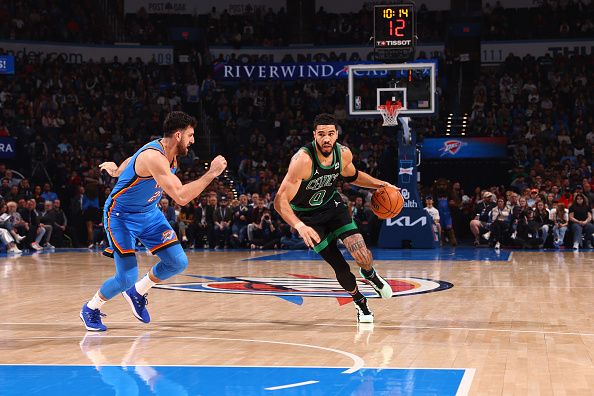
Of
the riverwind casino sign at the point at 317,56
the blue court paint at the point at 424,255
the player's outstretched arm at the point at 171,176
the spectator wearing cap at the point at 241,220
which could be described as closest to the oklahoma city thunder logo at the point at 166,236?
the player's outstretched arm at the point at 171,176

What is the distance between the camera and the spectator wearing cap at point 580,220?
1927 cm

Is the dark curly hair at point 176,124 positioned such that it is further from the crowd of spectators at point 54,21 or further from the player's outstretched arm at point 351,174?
the crowd of spectators at point 54,21

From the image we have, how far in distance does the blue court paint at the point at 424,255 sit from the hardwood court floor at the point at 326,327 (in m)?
2.75

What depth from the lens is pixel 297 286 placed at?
39.4 ft

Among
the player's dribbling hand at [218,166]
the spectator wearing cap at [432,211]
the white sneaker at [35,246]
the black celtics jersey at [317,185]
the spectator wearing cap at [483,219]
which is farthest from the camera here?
the spectator wearing cap at [432,211]

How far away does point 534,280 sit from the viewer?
42.0ft

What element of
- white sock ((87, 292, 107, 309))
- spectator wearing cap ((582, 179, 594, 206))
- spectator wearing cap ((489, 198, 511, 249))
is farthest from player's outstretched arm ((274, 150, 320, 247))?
spectator wearing cap ((582, 179, 594, 206))

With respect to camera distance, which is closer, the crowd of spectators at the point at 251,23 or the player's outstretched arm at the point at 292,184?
the player's outstretched arm at the point at 292,184

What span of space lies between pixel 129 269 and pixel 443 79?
2212 centimetres

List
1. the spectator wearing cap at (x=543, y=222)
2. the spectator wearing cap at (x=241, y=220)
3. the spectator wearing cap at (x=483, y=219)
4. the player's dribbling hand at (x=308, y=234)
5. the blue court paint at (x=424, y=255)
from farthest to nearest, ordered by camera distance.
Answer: the spectator wearing cap at (x=241, y=220), the spectator wearing cap at (x=483, y=219), the spectator wearing cap at (x=543, y=222), the blue court paint at (x=424, y=255), the player's dribbling hand at (x=308, y=234)

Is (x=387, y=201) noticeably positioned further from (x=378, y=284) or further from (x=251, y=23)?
(x=251, y=23)

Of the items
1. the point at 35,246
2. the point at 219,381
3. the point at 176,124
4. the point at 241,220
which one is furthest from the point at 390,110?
the point at 219,381

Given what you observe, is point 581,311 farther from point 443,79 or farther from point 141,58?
point 141,58

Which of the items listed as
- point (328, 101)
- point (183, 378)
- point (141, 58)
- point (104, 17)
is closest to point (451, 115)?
point (328, 101)
